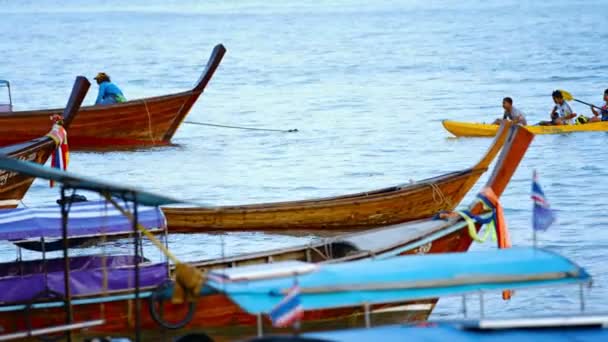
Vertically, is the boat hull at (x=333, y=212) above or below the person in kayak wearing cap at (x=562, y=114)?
below

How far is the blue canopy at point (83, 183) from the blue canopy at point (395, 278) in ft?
2.42

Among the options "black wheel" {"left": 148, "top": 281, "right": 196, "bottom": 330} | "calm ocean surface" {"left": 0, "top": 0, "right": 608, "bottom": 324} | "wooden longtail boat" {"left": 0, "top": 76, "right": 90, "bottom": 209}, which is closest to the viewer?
"black wheel" {"left": 148, "top": 281, "right": 196, "bottom": 330}

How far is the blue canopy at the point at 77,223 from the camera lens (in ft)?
34.7

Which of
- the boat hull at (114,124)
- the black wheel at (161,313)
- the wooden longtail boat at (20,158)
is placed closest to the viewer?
the black wheel at (161,313)

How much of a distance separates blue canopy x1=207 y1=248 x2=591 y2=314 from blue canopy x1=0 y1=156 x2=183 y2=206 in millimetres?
737

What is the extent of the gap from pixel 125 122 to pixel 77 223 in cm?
1087

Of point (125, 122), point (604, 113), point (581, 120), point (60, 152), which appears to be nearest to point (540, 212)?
point (60, 152)

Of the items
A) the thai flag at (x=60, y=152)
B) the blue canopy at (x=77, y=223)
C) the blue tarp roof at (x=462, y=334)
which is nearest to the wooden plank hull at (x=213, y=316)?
the blue canopy at (x=77, y=223)

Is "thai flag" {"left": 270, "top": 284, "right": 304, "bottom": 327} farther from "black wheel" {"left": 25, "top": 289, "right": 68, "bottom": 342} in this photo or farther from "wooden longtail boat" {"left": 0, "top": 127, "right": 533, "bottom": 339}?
"black wheel" {"left": 25, "top": 289, "right": 68, "bottom": 342}

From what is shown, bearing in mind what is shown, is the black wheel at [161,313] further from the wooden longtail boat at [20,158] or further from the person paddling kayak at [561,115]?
the person paddling kayak at [561,115]

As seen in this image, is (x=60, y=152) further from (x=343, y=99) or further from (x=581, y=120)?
(x=343, y=99)

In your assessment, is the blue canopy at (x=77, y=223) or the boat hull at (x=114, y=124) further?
the boat hull at (x=114, y=124)

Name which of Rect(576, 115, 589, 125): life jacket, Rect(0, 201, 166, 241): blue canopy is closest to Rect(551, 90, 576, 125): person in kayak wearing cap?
Rect(576, 115, 589, 125): life jacket

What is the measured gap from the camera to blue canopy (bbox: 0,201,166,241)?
34.7 ft
